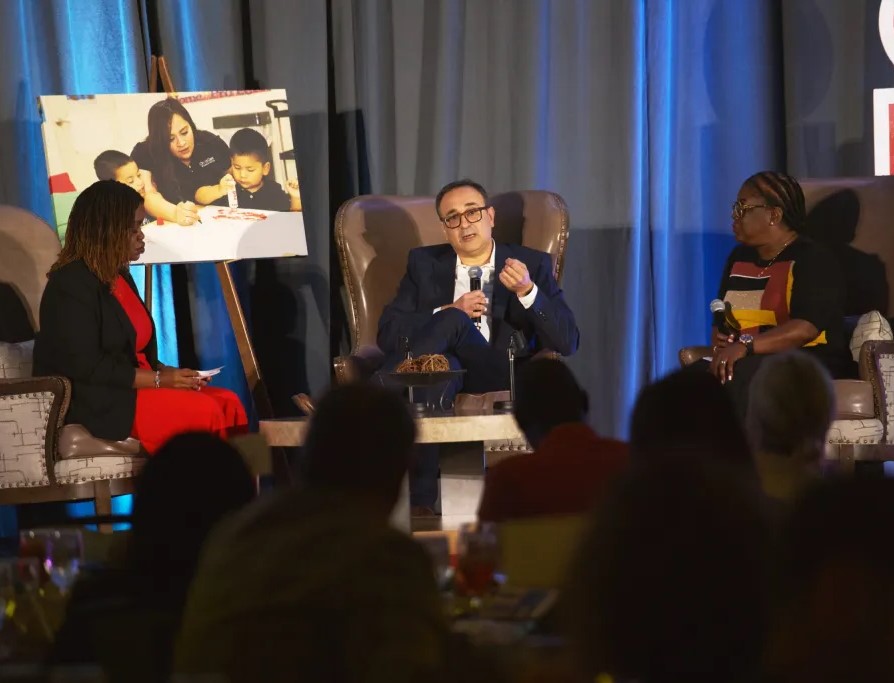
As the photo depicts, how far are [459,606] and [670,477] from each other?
2.24ft

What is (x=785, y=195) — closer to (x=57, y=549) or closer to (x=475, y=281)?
(x=475, y=281)

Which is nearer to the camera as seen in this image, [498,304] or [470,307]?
[470,307]

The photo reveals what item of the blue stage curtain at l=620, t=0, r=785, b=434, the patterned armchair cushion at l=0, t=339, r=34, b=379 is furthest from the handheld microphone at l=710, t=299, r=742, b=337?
the patterned armchair cushion at l=0, t=339, r=34, b=379

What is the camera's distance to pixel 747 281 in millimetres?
4449

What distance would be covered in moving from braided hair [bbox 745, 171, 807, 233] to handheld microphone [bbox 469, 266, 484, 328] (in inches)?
39.0

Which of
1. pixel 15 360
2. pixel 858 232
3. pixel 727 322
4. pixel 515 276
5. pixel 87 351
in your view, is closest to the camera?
pixel 87 351

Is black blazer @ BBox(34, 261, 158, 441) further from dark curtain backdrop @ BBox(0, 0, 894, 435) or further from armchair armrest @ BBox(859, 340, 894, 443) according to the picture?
armchair armrest @ BBox(859, 340, 894, 443)

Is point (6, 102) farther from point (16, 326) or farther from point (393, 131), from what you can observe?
point (393, 131)

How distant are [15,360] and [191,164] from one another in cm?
112

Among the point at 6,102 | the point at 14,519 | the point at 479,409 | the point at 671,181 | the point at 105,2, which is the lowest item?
the point at 14,519

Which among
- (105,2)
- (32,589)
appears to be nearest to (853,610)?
(32,589)

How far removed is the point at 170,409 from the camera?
3961mm

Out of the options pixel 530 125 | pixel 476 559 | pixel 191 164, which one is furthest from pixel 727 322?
pixel 476 559

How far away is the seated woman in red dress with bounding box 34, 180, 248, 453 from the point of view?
12.8 feet
